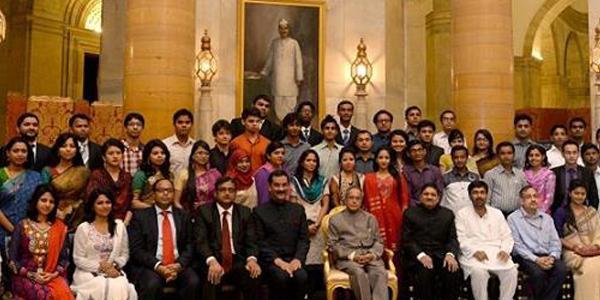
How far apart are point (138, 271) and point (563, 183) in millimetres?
4843

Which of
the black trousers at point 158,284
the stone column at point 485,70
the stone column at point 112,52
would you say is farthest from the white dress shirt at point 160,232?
the stone column at point 112,52

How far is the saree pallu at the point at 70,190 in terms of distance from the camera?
7.39m

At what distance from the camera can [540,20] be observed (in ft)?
69.5

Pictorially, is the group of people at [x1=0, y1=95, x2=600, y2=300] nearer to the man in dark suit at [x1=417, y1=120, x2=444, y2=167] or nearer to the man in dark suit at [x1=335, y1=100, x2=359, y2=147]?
the man in dark suit at [x1=417, y1=120, x2=444, y2=167]

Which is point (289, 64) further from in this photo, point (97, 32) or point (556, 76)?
point (556, 76)

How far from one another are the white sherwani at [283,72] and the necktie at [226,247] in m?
6.40

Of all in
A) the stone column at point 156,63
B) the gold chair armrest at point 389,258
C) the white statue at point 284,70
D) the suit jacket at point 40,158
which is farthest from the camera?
the white statue at point 284,70

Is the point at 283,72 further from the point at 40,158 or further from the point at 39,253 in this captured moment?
the point at 39,253

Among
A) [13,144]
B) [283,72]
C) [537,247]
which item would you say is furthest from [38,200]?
[283,72]

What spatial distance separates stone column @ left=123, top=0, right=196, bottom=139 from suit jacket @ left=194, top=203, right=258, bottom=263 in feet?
12.4

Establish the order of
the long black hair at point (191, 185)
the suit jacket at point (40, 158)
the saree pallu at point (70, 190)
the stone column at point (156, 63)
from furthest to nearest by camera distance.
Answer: the stone column at point (156, 63)
the long black hair at point (191, 185)
the suit jacket at point (40, 158)
the saree pallu at point (70, 190)

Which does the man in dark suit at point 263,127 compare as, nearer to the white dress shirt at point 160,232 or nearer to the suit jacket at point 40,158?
the white dress shirt at point 160,232

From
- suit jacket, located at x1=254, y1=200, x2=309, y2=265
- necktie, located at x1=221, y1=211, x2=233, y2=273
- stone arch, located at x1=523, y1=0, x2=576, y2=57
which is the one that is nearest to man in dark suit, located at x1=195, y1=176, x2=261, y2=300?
necktie, located at x1=221, y1=211, x2=233, y2=273

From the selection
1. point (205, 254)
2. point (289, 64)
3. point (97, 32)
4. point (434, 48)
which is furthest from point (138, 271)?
point (97, 32)
